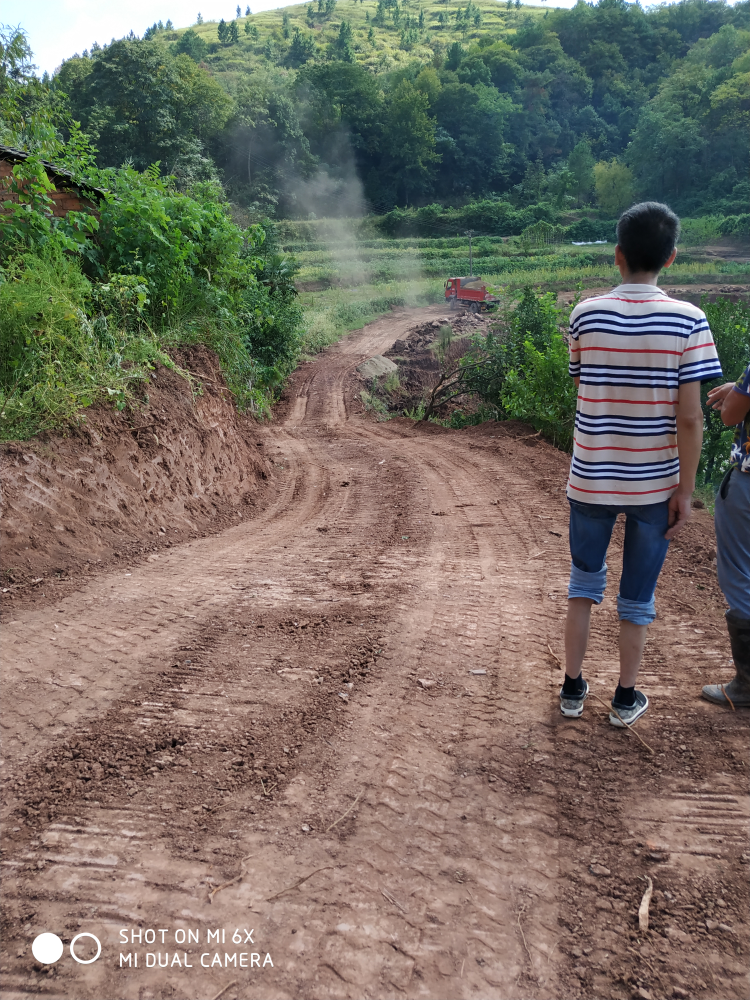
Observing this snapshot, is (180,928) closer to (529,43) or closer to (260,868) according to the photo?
(260,868)

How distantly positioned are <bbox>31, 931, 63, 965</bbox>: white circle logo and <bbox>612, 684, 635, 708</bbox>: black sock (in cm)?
226

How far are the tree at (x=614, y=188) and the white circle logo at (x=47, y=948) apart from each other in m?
68.7

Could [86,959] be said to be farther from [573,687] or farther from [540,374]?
[540,374]

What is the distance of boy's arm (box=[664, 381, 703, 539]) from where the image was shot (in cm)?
247

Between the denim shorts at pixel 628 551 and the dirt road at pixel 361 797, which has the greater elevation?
the denim shorts at pixel 628 551

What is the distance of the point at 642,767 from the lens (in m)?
2.55

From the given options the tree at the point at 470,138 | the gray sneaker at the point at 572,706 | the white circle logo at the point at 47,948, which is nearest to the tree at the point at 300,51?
the tree at the point at 470,138

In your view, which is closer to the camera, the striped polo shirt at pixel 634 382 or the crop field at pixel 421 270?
the striped polo shirt at pixel 634 382

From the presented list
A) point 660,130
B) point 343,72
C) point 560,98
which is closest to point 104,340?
point 660,130

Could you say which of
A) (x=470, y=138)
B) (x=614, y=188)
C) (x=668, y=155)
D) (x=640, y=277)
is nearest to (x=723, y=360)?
(x=640, y=277)

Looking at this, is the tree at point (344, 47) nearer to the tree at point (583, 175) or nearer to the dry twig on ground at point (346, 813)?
the tree at point (583, 175)

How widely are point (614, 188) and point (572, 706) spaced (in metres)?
71.7

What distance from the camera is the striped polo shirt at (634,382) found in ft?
8.07

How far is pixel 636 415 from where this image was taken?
2.54 metres
